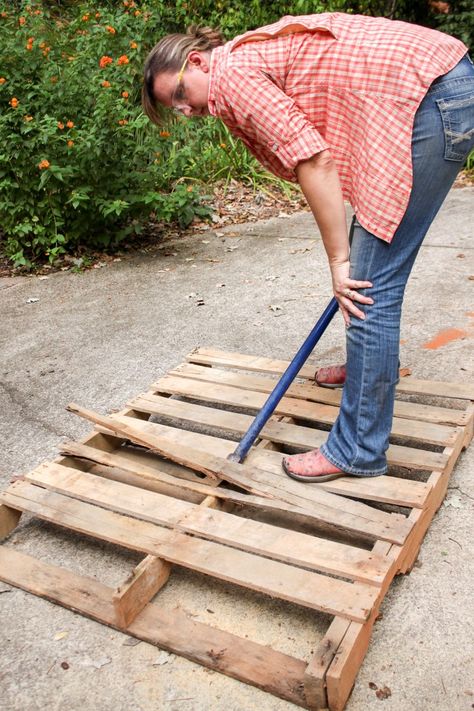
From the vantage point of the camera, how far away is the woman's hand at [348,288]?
2078 millimetres

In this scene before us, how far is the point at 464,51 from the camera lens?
2.00 m

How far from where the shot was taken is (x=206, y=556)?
207cm

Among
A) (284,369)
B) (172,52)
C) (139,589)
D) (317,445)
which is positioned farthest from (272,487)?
(172,52)

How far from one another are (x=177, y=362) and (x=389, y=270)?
5.80 ft

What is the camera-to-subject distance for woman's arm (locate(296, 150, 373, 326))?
1927 mm

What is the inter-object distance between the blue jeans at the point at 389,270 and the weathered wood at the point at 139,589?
2.11ft

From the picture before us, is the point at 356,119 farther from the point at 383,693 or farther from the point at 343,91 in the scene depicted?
the point at 383,693

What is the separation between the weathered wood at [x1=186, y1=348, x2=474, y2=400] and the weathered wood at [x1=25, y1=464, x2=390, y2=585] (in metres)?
0.95

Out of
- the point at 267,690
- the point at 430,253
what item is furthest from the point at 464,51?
the point at 430,253

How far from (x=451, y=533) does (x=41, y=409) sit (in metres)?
1.87

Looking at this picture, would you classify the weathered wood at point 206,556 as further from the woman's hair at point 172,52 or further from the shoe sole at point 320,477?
the woman's hair at point 172,52

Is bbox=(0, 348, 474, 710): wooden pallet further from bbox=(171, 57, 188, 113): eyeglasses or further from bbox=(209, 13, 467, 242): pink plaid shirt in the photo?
bbox=(171, 57, 188, 113): eyeglasses

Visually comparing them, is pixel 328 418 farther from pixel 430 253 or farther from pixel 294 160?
pixel 430 253

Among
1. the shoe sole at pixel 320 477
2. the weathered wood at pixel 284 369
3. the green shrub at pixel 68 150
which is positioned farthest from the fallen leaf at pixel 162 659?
the green shrub at pixel 68 150
